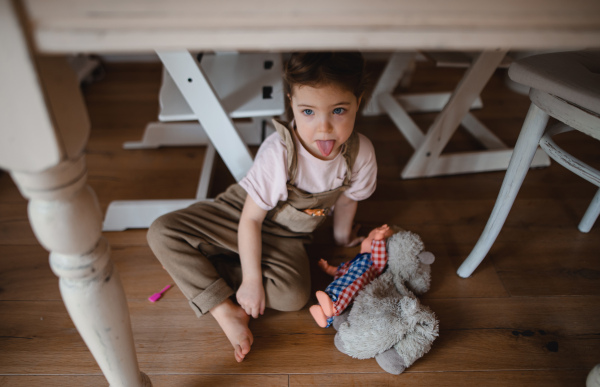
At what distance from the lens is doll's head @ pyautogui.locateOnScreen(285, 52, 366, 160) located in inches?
26.1

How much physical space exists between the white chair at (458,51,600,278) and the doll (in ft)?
0.78

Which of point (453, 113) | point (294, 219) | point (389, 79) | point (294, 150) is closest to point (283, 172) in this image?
point (294, 150)

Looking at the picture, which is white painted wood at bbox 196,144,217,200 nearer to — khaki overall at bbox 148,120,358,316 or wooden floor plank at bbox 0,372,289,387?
khaki overall at bbox 148,120,358,316

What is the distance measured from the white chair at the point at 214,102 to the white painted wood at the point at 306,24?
48cm

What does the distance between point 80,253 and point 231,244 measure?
1.33 ft

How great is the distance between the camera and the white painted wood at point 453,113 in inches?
43.4

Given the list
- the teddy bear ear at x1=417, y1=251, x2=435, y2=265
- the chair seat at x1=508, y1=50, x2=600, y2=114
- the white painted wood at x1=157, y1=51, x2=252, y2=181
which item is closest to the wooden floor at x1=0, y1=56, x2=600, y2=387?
the teddy bear ear at x1=417, y1=251, x2=435, y2=265

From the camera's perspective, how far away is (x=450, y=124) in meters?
1.20

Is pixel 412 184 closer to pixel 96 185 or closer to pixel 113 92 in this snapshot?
pixel 96 185

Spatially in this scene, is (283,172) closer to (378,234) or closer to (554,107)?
(378,234)

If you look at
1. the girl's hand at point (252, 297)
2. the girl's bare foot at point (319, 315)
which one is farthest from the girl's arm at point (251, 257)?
the girl's bare foot at point (319, 315)

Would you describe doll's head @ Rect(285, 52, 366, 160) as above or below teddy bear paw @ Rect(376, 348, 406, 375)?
above

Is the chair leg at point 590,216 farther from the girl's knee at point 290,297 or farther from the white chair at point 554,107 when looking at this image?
the girl's knee at point 290,297

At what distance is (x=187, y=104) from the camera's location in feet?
3.21
